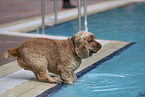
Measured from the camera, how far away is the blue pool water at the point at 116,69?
5.16m

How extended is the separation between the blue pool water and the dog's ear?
602mm

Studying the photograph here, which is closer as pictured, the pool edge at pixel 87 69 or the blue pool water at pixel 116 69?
the pool edge at pixel 87 69

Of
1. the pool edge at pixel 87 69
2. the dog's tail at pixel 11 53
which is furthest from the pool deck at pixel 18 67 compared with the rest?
the dog's tail at pixel 11 53

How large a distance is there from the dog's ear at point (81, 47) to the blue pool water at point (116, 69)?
0.60m

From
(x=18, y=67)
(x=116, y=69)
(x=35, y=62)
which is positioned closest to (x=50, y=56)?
(x=35, y=62)

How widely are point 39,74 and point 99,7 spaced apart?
37.6 feet

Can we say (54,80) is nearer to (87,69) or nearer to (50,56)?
(50,56)

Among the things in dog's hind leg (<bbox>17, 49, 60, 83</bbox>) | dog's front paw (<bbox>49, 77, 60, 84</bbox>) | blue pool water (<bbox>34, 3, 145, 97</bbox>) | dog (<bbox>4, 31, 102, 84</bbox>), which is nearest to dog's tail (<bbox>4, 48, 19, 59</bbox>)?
dog (<bbox>4, 31, 102, 84</bbox>)

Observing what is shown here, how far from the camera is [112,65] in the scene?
677 centimetres

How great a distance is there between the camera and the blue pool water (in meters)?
5.16

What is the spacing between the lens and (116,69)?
6.49 meters

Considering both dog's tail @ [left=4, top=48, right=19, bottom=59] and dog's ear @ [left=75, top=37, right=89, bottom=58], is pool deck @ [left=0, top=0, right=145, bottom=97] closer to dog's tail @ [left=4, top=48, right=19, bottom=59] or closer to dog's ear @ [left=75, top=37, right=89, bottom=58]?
dog's tail @ [left=4, top=48, right=19, bottom=59]

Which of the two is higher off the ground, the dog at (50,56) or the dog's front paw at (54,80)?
the dog at (50,56)

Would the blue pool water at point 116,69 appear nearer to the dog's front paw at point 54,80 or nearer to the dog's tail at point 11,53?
the dog's front paw at point 54,80
